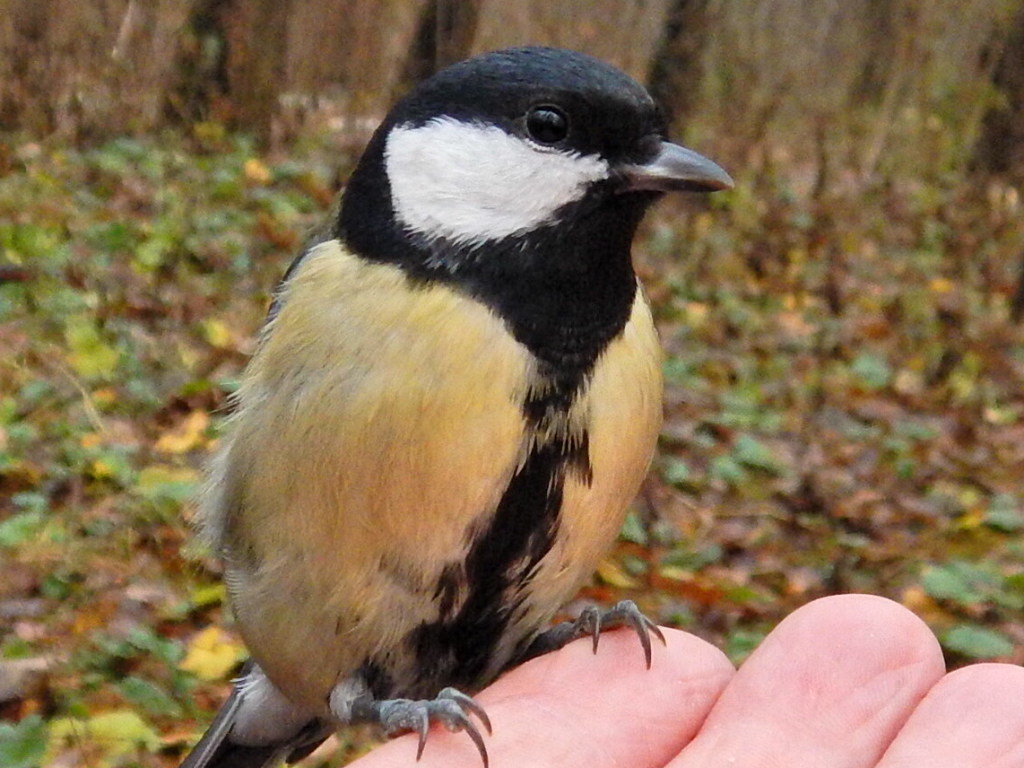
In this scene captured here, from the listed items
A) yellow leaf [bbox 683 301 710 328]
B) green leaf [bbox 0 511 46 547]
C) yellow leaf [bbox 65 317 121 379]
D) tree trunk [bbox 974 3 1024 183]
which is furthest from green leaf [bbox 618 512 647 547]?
tree trunk [bbox 974 3 1024 183]

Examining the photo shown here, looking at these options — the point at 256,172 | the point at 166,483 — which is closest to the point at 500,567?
the point at 166,483

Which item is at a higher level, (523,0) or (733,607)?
(523,0)

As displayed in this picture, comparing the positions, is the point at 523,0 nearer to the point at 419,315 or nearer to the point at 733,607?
the point at 733,607

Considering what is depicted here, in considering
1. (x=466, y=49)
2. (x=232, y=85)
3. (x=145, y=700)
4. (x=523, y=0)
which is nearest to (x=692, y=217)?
(x=466, y=49)

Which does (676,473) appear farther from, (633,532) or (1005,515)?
(1005,515)

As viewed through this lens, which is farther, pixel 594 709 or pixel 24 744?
pixel 24 744

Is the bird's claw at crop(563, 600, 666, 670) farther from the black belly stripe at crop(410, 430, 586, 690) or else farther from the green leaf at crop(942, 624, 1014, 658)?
the green leaf at crop(942, 624, 1014, 658)

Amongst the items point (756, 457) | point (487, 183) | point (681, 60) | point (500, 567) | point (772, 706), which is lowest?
point (756, 457)
